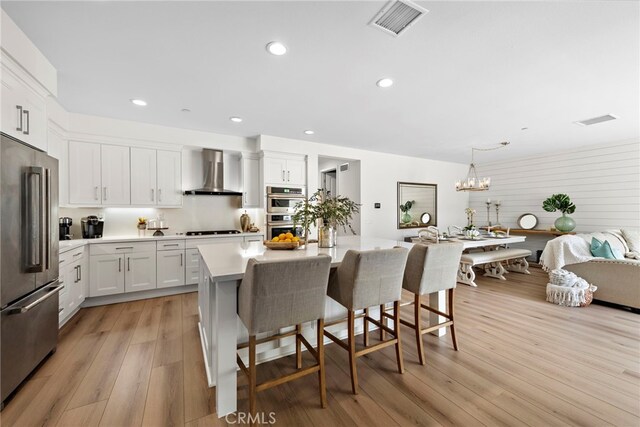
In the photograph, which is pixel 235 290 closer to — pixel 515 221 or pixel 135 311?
pixel 135 311

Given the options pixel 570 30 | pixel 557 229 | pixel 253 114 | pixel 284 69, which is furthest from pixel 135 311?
pixel 557 229

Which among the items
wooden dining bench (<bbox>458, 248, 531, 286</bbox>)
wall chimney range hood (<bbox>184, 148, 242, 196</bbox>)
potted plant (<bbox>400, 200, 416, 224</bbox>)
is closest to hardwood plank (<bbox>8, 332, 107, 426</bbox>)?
wall chimney range hood (<bbox>184, 148, 242, 196</bbox>)

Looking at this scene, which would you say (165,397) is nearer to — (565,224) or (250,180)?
(250,180)

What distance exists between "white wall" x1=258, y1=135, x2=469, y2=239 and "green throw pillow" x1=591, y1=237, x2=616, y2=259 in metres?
3.11

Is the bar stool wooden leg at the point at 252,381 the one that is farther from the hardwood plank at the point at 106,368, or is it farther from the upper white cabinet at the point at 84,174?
the upper white cabinet at the point at 84,174

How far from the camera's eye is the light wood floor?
5.24 feet

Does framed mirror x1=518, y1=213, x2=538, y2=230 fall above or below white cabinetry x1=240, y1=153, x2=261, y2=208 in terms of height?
below

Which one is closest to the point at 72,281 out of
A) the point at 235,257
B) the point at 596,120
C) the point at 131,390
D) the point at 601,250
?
the point at 131,390

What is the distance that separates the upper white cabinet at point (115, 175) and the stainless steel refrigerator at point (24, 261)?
164cm

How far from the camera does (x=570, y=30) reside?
6.14 ft

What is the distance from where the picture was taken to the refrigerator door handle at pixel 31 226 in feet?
5.99

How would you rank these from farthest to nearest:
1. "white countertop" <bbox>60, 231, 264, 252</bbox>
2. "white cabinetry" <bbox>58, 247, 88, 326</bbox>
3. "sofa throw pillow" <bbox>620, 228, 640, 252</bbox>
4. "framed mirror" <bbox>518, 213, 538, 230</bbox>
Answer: "framed mirror" <bbox>518, 213, 538, 230</bbox> < "sofa throw pillow" <bbox>620, 228, 640, 252</bbox> < "white countertop" <bbox>60, 231, 264, 252</bbox> < "white cabinetry" <bbox>58, 247, 88, 326</bbox>

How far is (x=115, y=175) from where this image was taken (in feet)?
12.2

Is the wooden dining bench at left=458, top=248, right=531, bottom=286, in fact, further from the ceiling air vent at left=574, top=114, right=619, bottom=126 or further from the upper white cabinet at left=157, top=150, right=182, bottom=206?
the upper white cabinet at left=157, top=150, right=182, bottom=206
